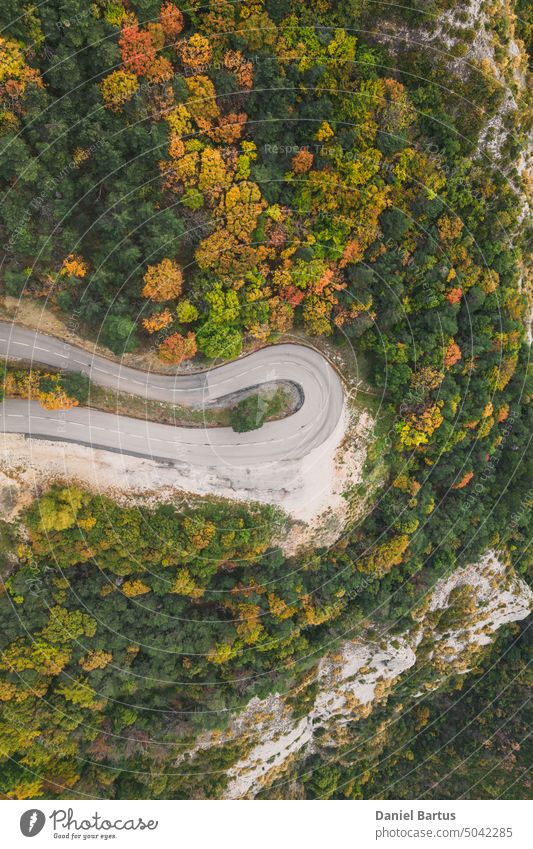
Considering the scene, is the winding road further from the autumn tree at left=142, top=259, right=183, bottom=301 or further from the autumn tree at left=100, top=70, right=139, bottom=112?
the autumn tree at left=100, top=70, right=139, bottom=112

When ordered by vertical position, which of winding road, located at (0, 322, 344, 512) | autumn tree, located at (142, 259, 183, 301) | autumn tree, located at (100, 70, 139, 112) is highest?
autumn tree, located at (100, 70, 139, 112)

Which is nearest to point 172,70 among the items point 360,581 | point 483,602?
point 360,581

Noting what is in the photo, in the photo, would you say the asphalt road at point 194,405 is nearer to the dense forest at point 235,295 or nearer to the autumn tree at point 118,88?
the dense forest at point 235,295

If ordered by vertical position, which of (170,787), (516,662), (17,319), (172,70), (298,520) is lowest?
(170,787)

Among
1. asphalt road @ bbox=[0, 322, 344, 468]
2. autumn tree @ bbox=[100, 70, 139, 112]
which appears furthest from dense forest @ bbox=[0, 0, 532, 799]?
asphalt road @ bbox=[0, 322, 344, 468]

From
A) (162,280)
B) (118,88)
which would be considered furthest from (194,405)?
(118,88)

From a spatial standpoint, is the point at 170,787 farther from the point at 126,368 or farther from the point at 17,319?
the point at 17,319

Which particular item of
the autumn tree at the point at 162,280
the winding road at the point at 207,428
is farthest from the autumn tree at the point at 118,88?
the winding road at the point at 207,428
